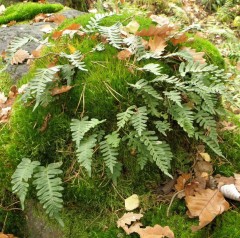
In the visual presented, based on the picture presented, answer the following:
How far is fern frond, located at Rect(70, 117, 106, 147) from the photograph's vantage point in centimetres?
246

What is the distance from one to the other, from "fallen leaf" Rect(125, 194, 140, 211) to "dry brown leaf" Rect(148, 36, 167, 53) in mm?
1226

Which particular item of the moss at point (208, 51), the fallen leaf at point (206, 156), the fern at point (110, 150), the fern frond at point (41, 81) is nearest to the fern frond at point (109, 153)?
the fern at point (110, 150)

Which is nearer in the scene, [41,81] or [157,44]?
[41,81]

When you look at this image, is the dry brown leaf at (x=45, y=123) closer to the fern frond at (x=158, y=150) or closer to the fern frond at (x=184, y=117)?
the fern frond at (x=158, y=150)

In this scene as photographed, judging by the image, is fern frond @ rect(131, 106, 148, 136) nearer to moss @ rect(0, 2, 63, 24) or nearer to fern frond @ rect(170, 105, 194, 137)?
fern frond @ rect(170, 105, 194, 137)

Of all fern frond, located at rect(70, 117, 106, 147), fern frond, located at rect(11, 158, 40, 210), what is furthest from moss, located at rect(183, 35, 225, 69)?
fern frond, located at rect(11, 158, 40, 210)

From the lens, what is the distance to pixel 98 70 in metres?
2.87

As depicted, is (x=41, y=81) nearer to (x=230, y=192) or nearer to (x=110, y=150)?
(x=110, y=150)

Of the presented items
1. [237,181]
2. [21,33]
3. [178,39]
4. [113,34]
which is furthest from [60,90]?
[21,33]

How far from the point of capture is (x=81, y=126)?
2.53 meters

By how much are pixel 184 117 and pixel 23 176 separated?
1258mm

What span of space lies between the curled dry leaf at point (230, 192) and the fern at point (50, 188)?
114cm

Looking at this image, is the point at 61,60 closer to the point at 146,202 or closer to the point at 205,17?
the point at 146,202

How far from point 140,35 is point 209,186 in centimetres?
145
